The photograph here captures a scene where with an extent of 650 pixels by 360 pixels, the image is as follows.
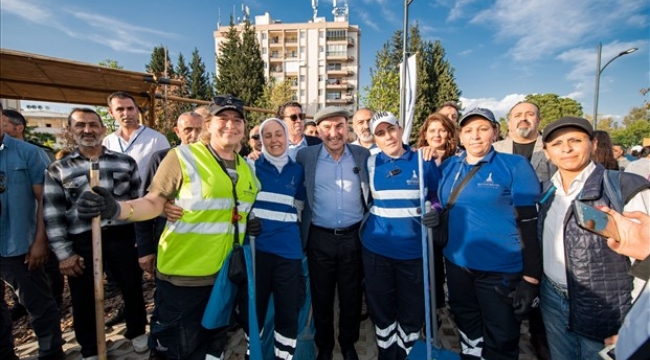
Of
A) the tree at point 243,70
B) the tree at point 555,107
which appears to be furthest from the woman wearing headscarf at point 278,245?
the tree at point 555,107

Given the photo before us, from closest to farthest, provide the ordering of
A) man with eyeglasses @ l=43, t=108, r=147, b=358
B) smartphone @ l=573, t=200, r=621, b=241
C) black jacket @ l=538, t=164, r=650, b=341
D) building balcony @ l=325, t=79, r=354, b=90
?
smartphone @ l=573, t=200, r=621, b=241
black jacket @ l=538, t=164, r=650, b=341
man with eyeglasses @ l=43, t=108, r=147, b=358
building balcony @ l=325, t=79, r=354, b=90

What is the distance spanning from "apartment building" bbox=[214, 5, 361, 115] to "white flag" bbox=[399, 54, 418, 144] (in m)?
48.4

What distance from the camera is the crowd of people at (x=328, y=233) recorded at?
213 centimetres

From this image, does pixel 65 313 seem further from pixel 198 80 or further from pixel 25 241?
pixel 198 80

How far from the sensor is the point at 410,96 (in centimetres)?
362

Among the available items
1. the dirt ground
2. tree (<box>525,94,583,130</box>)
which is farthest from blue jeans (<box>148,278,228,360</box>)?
tree (<box>525,94,583,130</box>)

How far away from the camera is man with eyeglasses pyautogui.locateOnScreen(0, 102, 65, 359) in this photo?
113 inches

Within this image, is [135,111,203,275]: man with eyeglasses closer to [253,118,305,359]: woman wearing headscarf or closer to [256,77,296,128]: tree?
[253,118,305,359]: woman wearing headscarf

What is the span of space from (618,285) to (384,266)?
162cm

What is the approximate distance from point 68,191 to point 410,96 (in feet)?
12.4

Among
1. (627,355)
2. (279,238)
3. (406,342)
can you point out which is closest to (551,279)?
(627,355)

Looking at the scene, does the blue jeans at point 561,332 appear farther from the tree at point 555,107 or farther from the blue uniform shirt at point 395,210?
the tree at point 555,107

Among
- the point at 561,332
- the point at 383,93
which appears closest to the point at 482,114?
the point at 561,332

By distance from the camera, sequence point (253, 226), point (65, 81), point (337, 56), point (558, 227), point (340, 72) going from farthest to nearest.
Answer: point (340, 72) < point (337, 56) < point (65, 81) < point (253, 226) < point (558, 227)
